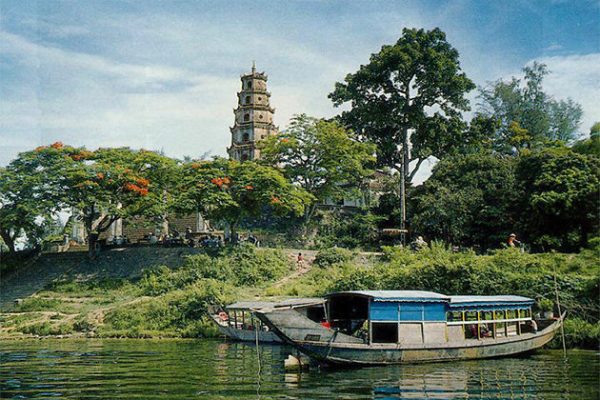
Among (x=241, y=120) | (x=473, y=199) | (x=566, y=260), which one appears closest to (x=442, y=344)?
(x=566, y=260)

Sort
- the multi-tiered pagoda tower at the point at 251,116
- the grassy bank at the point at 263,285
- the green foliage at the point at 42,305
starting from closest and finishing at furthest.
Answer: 1. the grassy bank at the point at 263,285
2. the green foliage at the point at 42,305
3. the multi-tiered pagoda tower at the point at 251,116

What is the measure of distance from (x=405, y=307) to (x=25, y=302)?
20.7 meters

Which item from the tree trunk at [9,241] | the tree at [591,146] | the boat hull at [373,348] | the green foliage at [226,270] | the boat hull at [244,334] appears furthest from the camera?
the tree at [591,146]

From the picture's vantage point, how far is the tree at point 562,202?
29844mm

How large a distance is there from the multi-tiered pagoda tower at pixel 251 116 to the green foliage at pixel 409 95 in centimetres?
963

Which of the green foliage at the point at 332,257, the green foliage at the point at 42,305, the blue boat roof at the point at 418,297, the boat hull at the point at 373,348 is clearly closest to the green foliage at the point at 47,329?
the green foliage at the point at 42,305

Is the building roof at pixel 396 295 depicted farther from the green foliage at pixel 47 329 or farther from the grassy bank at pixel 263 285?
the green foliage at pixel 47 329

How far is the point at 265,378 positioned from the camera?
Answer: 14.0m

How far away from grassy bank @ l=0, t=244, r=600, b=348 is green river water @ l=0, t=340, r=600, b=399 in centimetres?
373

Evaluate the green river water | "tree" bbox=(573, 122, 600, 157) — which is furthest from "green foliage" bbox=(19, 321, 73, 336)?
"tree" bbox=(573, 122, 600, 157)

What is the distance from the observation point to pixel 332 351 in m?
15.3

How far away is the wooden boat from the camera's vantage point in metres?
15.4

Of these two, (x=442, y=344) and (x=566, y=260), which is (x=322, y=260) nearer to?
(x=566, y=260)

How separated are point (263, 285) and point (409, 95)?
18.0 meters
